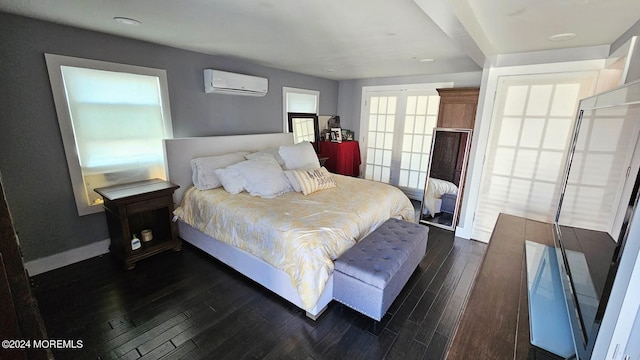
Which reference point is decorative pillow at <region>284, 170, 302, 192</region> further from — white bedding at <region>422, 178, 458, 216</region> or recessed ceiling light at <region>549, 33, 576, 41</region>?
recessed ceiling light at <region>549, 33, 576, 41</region>

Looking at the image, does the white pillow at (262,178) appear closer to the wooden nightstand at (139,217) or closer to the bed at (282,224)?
the bed at (282,224)

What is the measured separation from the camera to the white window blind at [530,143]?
2518mm

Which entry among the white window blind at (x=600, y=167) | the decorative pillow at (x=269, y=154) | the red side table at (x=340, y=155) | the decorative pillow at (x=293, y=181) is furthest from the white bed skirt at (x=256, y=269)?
the red side table at (x=340, y=155)

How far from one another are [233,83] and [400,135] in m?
2.98

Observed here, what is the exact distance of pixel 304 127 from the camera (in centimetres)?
474

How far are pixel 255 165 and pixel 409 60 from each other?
2.22m

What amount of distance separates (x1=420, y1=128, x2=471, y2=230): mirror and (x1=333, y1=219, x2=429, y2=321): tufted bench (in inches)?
63.9

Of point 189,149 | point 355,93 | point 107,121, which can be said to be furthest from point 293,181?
point 355,93

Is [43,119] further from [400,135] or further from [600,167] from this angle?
[400,135]

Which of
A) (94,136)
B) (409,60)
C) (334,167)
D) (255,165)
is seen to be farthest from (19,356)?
(334,167)

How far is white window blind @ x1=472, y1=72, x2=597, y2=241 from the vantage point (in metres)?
2.52

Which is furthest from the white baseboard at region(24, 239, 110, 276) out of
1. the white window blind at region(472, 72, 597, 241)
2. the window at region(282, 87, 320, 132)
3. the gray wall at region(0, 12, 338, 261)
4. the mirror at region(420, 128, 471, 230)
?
the white window blind at region(472, 72, 597, 241)

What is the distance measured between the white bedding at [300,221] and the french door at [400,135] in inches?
71.4

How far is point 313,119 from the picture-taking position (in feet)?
16.0
